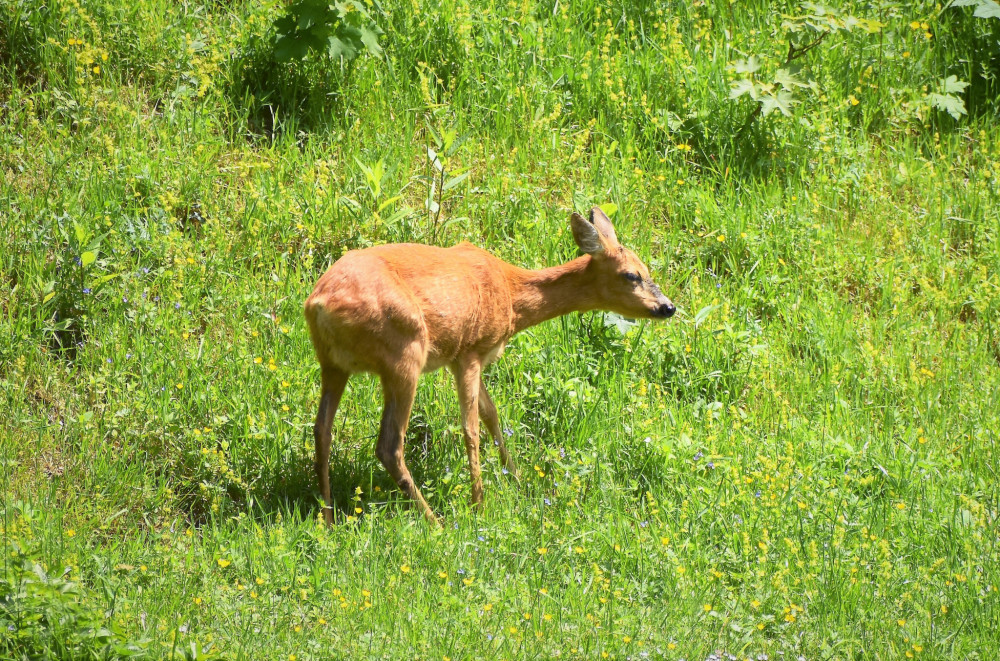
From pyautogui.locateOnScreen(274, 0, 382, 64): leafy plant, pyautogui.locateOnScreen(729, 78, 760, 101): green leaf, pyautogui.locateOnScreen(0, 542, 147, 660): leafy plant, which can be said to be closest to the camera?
pyautogui.locateOnScreen(0, 542, 147, 660): leafy plant

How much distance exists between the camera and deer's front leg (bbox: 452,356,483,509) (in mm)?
6250

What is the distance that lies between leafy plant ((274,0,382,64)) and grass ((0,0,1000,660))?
402 millimetres

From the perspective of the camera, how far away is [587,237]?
22.3ft

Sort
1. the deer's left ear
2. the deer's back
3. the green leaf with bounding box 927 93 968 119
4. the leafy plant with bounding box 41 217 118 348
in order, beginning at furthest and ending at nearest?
the green leaf with bounding box 927 93 968 119 < the deer's left ear < the leafy plant with bounding box 41 217 118 348 < the deer's back

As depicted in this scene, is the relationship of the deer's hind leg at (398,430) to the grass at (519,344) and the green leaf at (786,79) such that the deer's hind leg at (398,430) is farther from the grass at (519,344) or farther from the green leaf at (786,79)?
the green leaf at (786,79)

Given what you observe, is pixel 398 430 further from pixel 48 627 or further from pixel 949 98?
pixel 949 98

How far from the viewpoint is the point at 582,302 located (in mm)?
6867

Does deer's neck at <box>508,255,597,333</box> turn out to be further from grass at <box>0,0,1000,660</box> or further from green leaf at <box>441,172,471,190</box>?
green leaf at <box>441,172,471,190</box>

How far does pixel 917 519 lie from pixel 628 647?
2151 mm

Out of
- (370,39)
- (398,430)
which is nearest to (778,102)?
(370,39)

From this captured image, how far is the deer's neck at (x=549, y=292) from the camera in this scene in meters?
6.74

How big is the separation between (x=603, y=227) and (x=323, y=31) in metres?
2.39

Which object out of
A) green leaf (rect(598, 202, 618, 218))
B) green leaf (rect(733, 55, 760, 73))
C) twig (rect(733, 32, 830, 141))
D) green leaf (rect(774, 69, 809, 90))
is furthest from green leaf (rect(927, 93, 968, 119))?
green leaf (rect(598, 202, 618, 218))

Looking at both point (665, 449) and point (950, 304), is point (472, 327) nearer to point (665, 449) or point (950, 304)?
point (665, 449)
